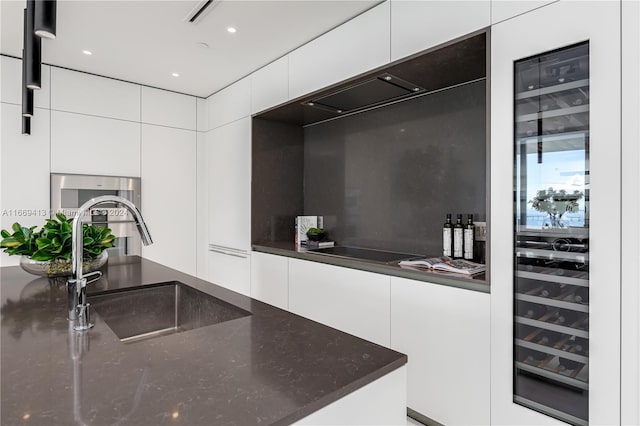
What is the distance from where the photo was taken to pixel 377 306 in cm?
218

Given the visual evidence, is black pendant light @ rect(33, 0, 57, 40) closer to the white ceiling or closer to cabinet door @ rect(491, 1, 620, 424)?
the white ceiling

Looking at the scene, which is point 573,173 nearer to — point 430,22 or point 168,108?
point 430,22

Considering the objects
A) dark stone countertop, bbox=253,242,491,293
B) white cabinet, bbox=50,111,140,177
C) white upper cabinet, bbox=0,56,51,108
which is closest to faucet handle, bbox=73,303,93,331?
dark stone countertop, bbox=253,242,491,293

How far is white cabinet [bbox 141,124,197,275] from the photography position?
387cm

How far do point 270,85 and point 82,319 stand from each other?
2553 millimetres

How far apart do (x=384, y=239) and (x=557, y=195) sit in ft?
4.78

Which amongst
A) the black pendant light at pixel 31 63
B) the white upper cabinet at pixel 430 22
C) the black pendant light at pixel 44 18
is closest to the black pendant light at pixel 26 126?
the black pendant light at pixel 31 63

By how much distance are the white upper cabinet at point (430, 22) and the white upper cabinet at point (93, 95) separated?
9.35 feet

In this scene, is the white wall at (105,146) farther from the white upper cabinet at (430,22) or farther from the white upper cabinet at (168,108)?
the white upper cabinet at (430,22)

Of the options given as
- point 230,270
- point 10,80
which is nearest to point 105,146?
point 10,80

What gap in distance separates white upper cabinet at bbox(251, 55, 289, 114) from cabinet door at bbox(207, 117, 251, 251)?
0.24m

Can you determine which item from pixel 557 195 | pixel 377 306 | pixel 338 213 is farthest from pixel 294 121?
pixel 557 195

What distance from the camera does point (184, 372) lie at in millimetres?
778

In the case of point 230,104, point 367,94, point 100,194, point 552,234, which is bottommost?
point 552,234
